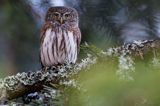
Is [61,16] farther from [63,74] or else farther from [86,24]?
[63,74]

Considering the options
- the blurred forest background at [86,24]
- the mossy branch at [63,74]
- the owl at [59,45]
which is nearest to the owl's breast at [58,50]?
the owl at [59,45]

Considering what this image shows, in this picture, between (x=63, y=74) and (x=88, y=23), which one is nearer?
(x=63, y=74)

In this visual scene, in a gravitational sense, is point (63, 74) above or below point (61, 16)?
below

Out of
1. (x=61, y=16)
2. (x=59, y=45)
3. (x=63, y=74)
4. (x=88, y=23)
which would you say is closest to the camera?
(x=63, y=74)

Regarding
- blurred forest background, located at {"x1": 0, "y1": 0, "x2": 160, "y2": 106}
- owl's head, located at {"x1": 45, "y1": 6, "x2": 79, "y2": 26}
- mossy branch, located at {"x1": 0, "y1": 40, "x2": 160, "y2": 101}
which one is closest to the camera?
mossy branch, located at {"x1": 0, "y1": 40, "x2": 160, "y2": 101}

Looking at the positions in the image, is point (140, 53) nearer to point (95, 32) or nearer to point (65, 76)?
point (65, 76)

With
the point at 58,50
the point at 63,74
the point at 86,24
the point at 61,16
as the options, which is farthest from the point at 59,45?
the point at 63,74

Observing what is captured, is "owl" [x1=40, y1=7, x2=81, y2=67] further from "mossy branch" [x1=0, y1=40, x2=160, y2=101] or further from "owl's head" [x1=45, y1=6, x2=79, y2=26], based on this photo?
"mossy branch" [x1=0, y1=40, x2=160, y2=101]

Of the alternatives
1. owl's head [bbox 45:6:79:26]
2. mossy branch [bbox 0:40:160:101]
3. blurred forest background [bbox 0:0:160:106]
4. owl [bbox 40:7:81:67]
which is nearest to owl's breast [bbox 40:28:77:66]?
owl [bbox 40:7:81:67]

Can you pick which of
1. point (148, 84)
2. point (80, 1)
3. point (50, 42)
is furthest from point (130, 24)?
point (148, 84)
